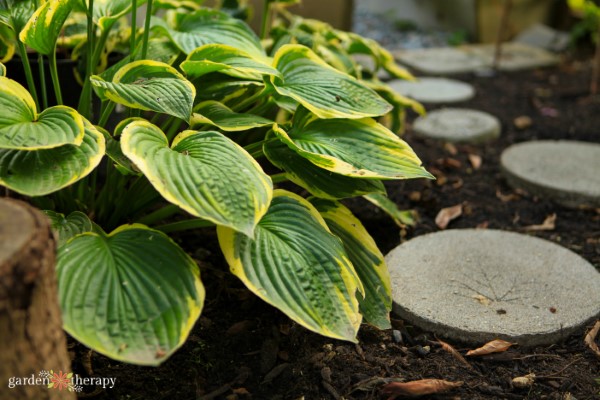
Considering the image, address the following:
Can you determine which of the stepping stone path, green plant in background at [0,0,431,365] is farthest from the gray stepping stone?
the stepping stone path

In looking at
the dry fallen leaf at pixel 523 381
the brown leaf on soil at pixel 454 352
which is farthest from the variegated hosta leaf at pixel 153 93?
the dry fallen leaf at pixel 523 381

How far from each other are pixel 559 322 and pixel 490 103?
84.4 inches

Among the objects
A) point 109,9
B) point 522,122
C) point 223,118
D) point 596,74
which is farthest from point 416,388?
point 596,74

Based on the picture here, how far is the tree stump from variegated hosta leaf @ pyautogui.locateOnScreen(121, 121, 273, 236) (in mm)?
281

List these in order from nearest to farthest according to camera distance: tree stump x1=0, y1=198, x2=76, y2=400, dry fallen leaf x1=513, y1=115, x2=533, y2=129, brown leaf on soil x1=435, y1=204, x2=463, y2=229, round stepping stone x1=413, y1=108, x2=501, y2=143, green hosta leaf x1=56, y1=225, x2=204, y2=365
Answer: tree stump x1=0, y1=198, x2=76, y2=400 < green hosta leaf x1=56, y1=225, x2=204, y2=365 < brown leaf on soil x1=435, y1=204, x2=463, y2=229 < round stepping stone x1=413, y1=108, x2=501, y2=143 < dry fallen leaf x1=513, y1=115, x2=533, y2=129

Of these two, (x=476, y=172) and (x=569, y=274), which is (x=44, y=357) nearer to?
(x=569, y=274)

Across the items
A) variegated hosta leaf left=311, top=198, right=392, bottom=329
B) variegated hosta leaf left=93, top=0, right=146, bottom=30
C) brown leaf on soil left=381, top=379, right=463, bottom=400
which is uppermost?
variegated hosta leaf left=93, top=0, right=146, bottom=30

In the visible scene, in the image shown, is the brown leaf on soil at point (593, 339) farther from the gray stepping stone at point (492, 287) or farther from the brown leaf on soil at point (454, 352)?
the brown leaf on soil at point (454, 352)

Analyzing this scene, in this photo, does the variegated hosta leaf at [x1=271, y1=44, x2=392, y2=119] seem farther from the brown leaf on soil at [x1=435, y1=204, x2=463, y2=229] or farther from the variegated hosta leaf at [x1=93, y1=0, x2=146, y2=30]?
the brown leaf on soil at [x1=435, y1=204, x2=463, y2=229]

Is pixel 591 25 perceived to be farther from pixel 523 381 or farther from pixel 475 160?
pixel 523 381

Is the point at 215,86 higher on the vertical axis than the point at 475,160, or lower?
higher

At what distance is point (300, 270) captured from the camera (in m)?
1.34

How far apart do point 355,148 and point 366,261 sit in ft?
0.96

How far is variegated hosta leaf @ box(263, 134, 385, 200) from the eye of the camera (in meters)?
1.61
